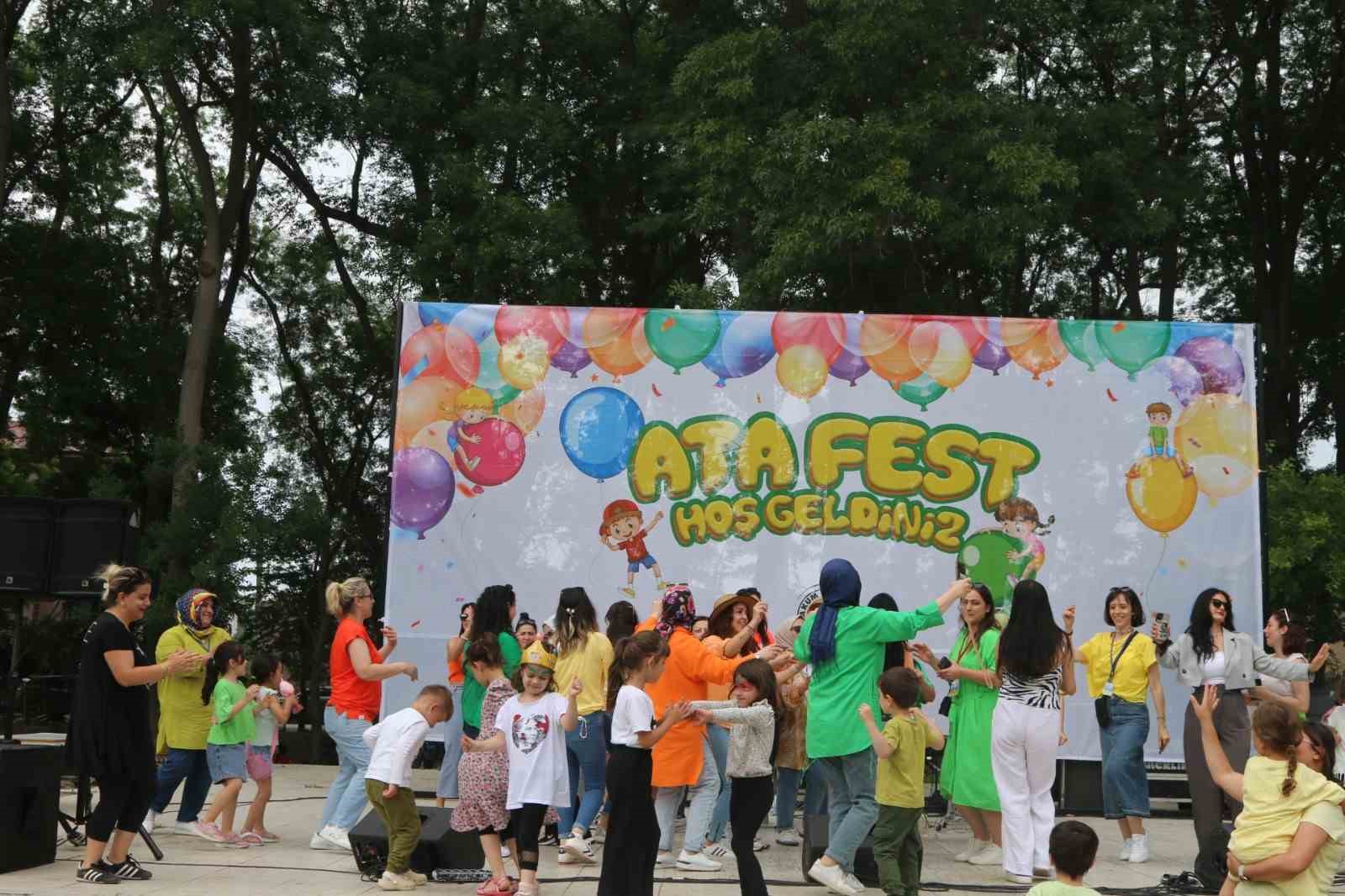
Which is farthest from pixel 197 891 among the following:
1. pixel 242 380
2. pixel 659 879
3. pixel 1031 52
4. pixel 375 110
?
pixel 242 380

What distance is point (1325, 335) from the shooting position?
20.4m

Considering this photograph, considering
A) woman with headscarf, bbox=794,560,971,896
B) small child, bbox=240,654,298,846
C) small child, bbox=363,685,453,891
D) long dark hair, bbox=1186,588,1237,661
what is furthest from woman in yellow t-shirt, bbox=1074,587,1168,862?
small child, bbox=240,654,298,846

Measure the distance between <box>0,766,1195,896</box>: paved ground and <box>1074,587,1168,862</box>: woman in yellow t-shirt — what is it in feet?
1.01

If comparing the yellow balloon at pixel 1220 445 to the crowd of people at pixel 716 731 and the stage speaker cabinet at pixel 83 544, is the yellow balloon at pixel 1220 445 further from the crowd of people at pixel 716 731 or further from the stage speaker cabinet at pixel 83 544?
the stage speaker cabinet at pixel 83 544

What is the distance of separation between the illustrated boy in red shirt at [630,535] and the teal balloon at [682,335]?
3.99 feet

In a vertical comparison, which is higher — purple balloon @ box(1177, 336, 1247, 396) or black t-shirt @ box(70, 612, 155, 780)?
purple balloon @ box(1177, 336, 1247, 396)

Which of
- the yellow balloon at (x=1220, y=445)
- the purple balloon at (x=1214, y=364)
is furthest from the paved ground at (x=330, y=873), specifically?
the purple balloon at (x=1214, y=364)

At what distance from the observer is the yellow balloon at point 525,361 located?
11.8 meters

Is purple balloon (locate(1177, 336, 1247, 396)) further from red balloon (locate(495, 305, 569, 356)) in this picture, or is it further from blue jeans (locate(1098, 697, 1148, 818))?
red balloon (locate(495, 305, 569, 356))

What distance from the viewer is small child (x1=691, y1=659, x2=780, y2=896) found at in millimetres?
6375

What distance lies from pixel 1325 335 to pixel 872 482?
11786 millimetres

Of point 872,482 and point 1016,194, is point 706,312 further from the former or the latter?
point 1016,194

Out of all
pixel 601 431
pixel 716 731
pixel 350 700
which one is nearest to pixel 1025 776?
pixel 716 731

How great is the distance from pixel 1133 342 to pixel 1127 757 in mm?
4249
